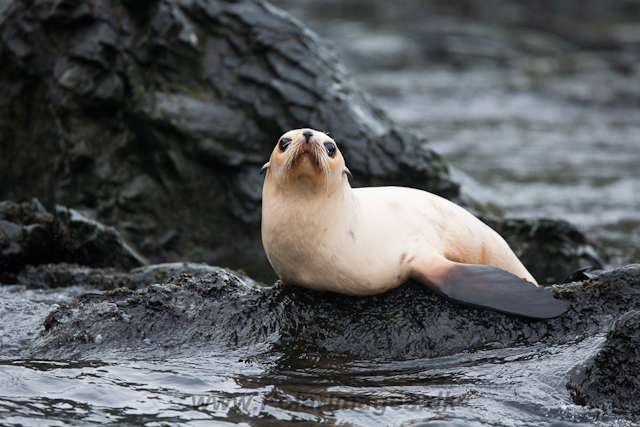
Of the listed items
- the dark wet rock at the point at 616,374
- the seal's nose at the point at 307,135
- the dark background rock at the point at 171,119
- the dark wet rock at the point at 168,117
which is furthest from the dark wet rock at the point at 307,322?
the dark wet rock at the point at 168,117

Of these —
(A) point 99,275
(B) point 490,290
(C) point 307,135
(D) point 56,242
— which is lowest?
(A) point 99,275

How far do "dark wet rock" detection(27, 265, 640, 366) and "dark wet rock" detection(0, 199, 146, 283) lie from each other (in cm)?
185

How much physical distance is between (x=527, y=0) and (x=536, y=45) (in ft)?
31.6

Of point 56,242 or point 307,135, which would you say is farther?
point 56,242

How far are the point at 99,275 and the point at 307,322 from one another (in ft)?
7.62

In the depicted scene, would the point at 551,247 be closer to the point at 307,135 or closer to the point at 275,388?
the point at 307,135

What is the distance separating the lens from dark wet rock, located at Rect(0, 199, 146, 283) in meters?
6.58

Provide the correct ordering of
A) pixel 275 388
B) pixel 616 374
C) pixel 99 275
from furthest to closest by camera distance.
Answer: pixel 99 275 → pixel 275 388 → pixel 616 374

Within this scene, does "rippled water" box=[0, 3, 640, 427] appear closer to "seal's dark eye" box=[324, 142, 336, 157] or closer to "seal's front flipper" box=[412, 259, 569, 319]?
"seal's front flipper" box=[412, 259, 569, 319]

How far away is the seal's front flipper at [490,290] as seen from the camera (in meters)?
4.43

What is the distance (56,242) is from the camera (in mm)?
6727

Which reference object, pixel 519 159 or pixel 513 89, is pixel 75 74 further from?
pixel 513 89

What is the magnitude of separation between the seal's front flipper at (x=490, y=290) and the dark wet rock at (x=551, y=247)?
402 cm

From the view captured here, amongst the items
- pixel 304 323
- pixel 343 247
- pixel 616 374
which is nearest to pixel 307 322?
pixel 304 323
